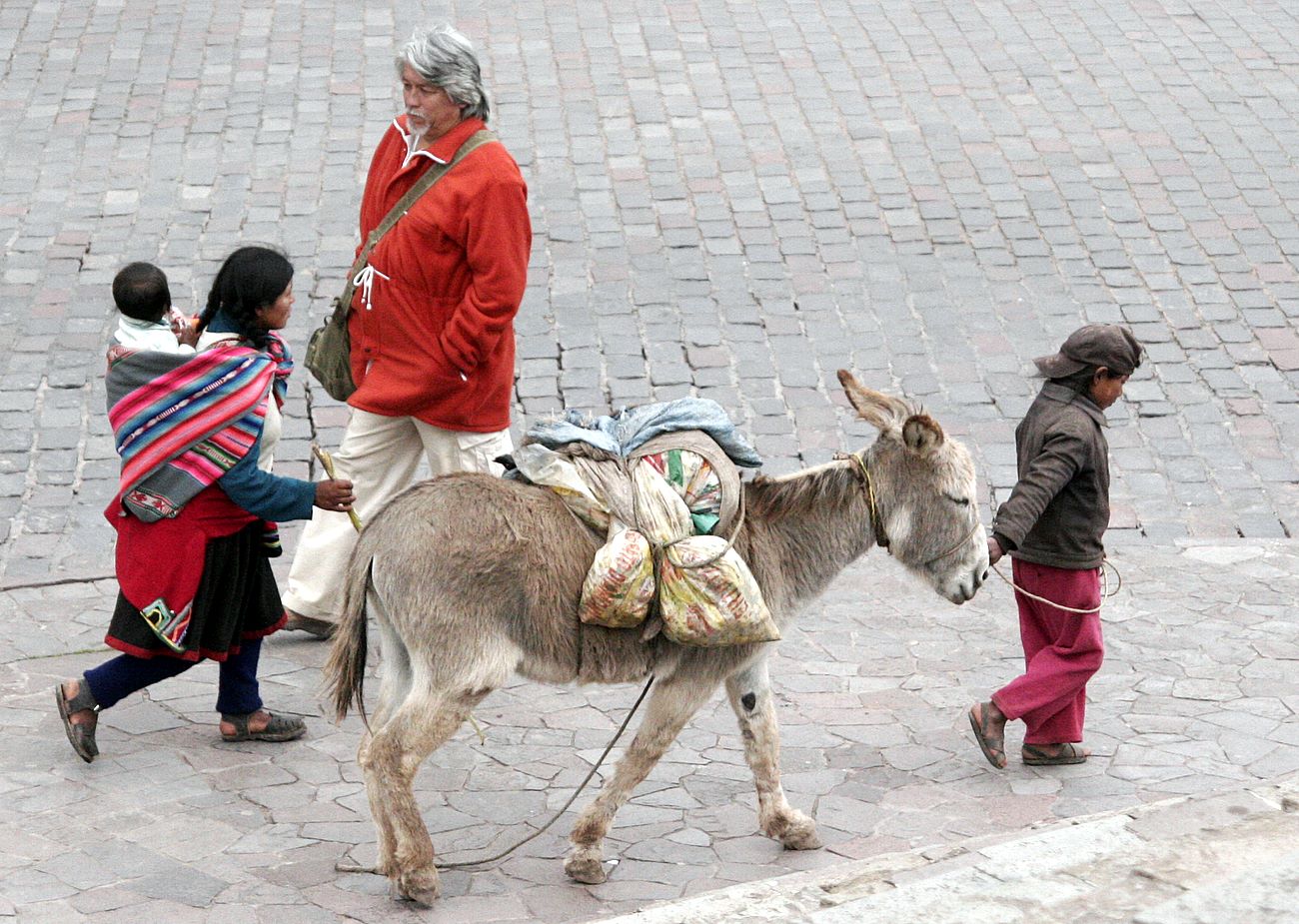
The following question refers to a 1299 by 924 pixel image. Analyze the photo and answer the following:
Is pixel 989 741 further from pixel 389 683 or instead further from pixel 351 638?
pixel 351 638

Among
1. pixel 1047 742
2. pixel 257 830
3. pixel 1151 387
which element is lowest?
pixel 1151 387

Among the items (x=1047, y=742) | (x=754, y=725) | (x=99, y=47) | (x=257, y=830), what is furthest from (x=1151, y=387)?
(x=99, y=47)

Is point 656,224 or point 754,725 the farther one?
point 656,224

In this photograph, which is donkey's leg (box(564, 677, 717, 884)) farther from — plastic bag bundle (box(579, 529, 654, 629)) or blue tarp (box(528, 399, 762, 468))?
blue tarp (box(528, 399, 762, 468))

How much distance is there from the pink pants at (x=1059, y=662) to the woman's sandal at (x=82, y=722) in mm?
3089

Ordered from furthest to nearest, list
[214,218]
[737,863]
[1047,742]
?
[214,218] → [1047,742] → [737,863]

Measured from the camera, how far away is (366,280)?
6.18 m

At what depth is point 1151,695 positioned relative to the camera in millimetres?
6453

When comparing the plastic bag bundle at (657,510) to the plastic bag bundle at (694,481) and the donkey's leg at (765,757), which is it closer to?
the plastic bag bundle at (694,481)

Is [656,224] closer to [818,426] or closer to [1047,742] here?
[818,426]

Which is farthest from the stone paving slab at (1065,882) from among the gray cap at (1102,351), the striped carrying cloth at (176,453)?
the striped carrying cloth at (176,453)

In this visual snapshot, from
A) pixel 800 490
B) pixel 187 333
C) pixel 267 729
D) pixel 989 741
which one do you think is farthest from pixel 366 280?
pixel 989 741

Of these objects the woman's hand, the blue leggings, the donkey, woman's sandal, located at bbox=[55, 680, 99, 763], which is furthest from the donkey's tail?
woman's sandal, located at bbox=[55, 680, 99, 763]

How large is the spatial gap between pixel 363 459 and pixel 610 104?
6023 millimetres
